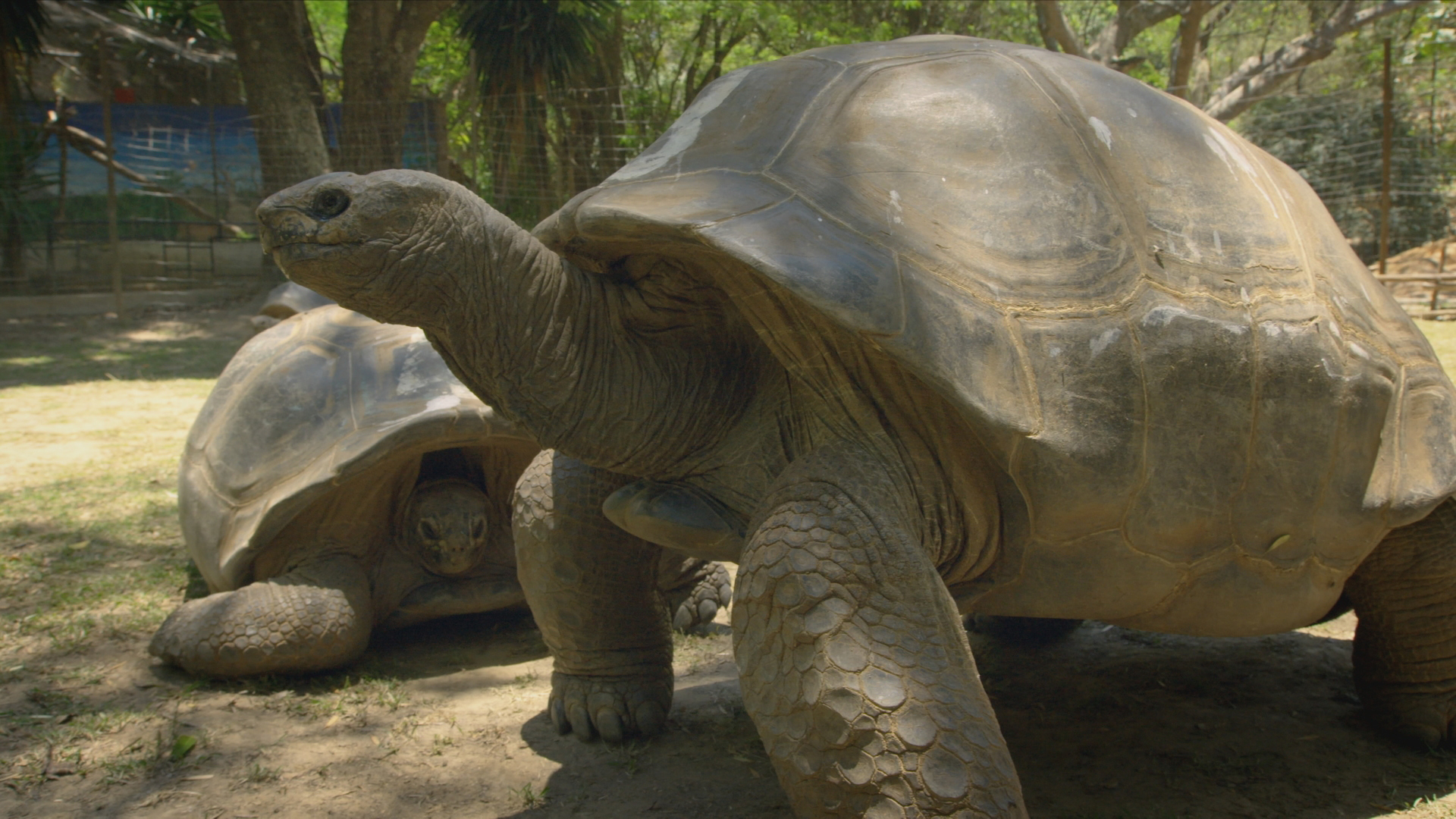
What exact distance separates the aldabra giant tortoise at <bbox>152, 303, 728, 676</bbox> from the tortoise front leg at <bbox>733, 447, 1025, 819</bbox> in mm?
1549

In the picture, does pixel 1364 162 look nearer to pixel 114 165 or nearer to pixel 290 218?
pixel 114 165

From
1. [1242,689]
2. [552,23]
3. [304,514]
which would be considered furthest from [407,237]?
[552,23]

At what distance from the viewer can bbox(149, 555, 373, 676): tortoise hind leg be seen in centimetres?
316

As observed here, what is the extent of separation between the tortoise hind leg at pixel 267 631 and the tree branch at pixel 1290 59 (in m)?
13.3

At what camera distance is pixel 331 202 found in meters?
1.98

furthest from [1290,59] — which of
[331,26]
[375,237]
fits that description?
[331,26]

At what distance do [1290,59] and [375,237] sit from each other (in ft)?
51.9

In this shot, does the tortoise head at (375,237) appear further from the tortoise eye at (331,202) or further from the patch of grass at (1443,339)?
the patch of grass at (1443,339)

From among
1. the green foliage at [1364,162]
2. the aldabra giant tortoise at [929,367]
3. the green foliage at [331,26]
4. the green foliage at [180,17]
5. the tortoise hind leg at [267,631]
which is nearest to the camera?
the aldabra giant tortoise at [929,367]

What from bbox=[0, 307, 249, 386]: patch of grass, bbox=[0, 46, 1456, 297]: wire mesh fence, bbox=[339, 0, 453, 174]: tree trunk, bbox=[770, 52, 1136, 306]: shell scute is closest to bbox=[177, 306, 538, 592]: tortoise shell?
bbox=[770, 52, 1136, 306]: shell scute

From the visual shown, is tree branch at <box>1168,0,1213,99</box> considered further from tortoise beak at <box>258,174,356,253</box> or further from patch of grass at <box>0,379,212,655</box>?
tortoise beak at <box>258,174,356,253</box>

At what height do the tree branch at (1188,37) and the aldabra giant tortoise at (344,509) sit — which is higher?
the tree branch at (1188,37)

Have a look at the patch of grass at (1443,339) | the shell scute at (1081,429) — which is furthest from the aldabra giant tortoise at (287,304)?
the patch of grass at (1443,339)

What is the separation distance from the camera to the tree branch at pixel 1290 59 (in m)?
14.0
